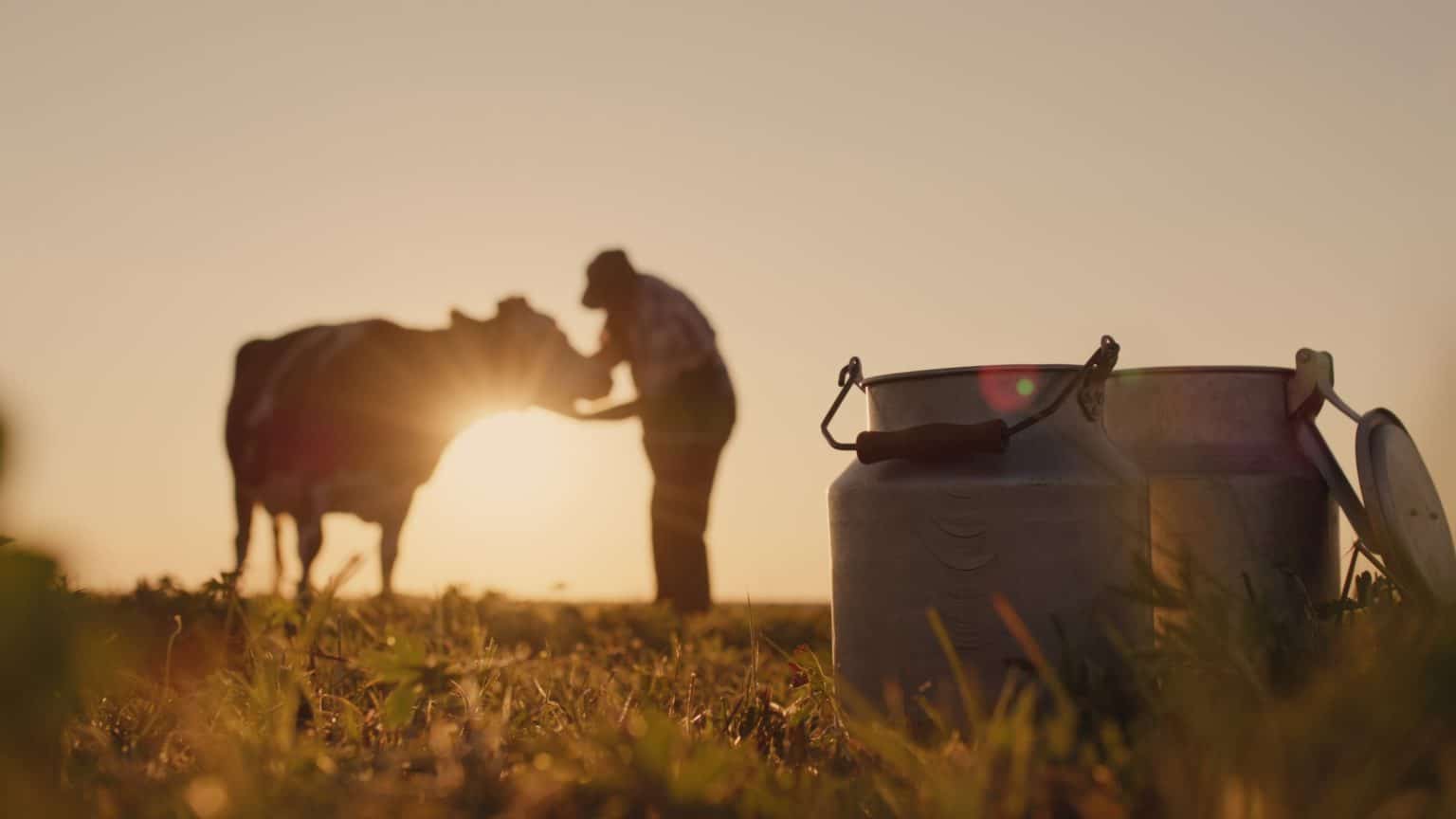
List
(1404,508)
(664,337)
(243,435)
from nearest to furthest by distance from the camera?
(1404,508), (664,337), (243,435)

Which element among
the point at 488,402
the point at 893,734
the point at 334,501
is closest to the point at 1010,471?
the point at 893,734

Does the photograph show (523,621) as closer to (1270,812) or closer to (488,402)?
(1270,812)

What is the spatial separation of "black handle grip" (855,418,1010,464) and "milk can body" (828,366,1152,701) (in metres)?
0.05

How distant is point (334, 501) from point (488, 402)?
6.25 feet

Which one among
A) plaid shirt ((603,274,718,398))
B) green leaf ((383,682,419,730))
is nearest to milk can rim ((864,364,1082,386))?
green leaf ((383,682,419,730))

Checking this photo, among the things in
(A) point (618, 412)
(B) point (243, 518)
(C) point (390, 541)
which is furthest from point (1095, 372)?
(B) point (243, 518)

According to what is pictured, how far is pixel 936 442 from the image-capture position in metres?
2.84

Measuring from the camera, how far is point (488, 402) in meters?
12.2

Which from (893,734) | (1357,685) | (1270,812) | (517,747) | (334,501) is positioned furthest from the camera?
(334,501)

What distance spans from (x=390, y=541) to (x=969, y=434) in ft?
28.8

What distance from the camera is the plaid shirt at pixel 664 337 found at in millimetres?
10031

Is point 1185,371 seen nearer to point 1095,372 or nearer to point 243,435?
point 1095,372

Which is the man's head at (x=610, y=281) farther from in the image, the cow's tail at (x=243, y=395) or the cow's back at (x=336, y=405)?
the cow's tail at (x=243, y=395)

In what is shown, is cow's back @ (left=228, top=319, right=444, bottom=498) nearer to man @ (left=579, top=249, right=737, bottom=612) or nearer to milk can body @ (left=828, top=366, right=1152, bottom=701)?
man @ (left=579, top=249, right=737, bottom=612)
